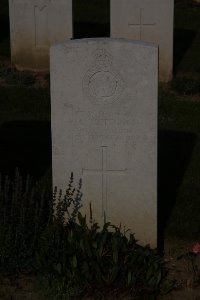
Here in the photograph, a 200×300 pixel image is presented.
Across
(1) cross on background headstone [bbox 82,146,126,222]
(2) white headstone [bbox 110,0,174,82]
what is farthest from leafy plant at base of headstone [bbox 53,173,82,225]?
(2) white headstone [bbox 110,0,174,82]

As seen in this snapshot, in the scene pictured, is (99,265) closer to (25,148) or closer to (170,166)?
(170,166)

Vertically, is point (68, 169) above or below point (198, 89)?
below

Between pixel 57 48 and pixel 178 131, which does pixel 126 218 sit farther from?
pixel 178 131

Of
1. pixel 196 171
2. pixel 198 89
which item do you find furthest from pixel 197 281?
pixel 198 89

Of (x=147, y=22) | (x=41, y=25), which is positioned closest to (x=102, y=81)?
(x=147, y=22)

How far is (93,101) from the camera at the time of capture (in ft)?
19.5

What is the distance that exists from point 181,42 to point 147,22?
3.15m

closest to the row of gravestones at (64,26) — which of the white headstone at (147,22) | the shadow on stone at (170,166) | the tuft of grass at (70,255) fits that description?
the white headstone at (147,22)

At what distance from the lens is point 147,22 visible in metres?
11.9

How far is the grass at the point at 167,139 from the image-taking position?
7285 millimetres

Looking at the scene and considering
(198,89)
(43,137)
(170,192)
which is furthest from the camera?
(198,89)

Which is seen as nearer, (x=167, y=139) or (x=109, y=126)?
(x=109, y=126)

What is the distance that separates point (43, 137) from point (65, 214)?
350 cm

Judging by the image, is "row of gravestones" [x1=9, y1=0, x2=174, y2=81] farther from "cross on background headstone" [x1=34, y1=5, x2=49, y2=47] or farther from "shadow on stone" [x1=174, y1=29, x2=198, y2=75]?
"shadow on stone" [x1=174, y1=29, x2=198, y2=75]
